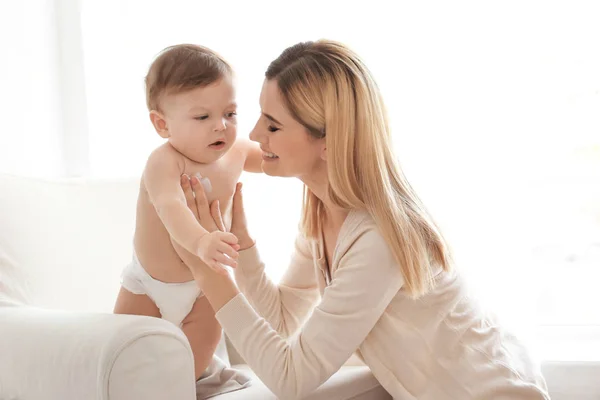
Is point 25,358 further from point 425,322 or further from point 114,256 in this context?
point 425,322

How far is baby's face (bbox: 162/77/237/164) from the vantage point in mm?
1571

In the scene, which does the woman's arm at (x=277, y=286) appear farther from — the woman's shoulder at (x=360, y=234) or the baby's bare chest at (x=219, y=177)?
the woman's shoulder at (x=360, y=234)

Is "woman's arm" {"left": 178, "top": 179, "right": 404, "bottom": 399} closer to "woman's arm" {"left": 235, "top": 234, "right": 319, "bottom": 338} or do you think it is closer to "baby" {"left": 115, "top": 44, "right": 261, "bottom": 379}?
"baby" {"left": 115, "top": 44, "right": 261, "bottom": 379}

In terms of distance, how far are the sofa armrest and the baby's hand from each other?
6.0 inches

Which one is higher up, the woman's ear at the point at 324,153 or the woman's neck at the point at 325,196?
the woman's ear at the point at 324,153

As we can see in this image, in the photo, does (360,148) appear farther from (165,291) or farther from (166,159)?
(165,291)

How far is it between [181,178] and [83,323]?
379mm

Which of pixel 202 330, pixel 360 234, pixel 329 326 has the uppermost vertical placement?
pixel 360 234

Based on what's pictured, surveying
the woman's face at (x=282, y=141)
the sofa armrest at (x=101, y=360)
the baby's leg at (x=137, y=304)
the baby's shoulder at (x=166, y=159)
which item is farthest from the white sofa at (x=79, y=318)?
the woman's face at (x=282, y=141)

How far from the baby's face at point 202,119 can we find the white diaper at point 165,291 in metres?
0.27

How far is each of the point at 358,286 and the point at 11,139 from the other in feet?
4.69

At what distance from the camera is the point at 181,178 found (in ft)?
5.29

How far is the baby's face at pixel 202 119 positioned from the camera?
5.16ft

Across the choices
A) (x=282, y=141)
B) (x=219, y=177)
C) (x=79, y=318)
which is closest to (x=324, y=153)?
(x=282, y=141)
